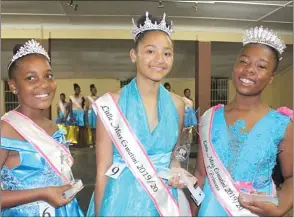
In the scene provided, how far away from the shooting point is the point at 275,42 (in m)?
1.41

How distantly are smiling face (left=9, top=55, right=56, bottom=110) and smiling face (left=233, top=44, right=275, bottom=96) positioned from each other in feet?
2.24

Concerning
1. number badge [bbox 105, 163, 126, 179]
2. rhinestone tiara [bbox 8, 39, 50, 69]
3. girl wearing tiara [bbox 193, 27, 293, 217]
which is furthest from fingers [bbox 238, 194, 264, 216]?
rhinestone tiara [bbox 8, 39, 50, 69]

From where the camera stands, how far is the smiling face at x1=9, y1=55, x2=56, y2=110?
4.48 feet

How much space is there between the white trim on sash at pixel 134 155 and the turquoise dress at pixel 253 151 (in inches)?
6.3

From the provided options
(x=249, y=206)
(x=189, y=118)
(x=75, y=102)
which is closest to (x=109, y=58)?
(x=75, y=102)

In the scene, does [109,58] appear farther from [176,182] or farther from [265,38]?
[176,182]

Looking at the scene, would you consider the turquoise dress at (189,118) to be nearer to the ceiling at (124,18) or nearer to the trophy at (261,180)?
the trophy at (261,180)

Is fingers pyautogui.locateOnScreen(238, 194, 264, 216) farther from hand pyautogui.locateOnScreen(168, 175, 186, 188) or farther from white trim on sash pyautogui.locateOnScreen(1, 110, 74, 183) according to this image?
white trim on sash pyautogui.locateOnScreen(1, 110, 74, 183)

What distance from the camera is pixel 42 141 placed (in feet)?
4.55

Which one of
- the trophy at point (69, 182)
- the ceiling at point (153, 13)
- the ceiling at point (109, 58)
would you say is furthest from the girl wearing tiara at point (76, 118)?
the trophy at point (69, 182)

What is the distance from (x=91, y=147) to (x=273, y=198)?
264 inches

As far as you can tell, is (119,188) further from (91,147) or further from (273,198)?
(91,147)

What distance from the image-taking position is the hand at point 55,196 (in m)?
1.29

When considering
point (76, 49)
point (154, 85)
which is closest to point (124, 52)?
point (76, 49)
